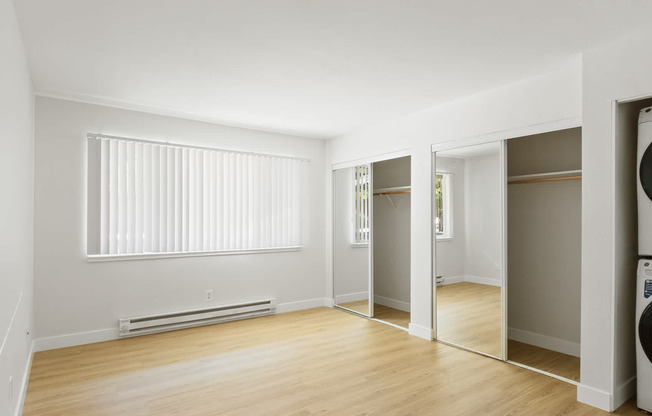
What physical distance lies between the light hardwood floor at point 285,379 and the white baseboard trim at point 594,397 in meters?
0.08

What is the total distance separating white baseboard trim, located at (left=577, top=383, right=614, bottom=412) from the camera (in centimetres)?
271

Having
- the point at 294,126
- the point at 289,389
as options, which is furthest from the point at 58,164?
the point at 289,389

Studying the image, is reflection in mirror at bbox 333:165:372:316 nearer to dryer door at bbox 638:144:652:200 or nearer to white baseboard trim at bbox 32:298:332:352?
white baseboard trim at bbox 32:298:332:352

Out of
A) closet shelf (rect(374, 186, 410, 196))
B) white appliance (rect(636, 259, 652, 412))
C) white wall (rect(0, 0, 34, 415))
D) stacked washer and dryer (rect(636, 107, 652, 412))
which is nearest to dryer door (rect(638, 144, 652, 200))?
stacked washer and dryer (rect(636, 107, 652, 412))

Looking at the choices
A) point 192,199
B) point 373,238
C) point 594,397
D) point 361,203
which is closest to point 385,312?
point 373,238

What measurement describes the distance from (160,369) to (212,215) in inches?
81.8

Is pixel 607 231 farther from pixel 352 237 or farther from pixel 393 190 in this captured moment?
pixel 352 237

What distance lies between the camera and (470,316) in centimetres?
398

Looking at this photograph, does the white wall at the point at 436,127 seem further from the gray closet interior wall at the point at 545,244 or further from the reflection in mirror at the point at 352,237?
the gray closet interior wall at the point at 545,244

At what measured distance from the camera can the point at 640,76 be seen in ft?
8.59

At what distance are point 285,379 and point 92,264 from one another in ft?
8.40

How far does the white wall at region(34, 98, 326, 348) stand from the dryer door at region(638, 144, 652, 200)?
4.26m

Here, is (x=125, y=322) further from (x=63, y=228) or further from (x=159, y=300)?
(x=63, y=228)

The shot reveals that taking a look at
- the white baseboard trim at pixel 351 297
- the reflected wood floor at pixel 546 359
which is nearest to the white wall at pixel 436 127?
the reflected wood floor at pixel 546 359
